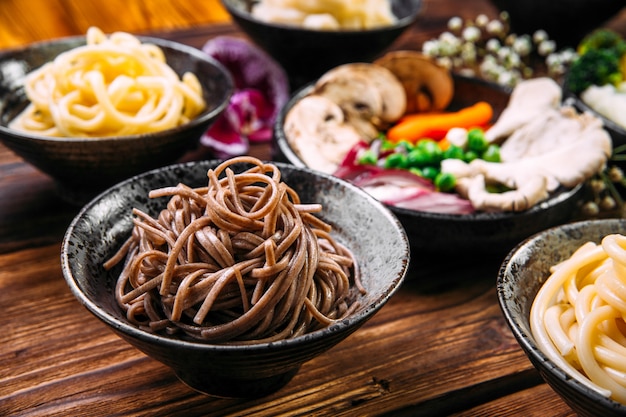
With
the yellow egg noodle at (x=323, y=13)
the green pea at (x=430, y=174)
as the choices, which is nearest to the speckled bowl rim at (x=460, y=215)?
the green pea at (x=430, y=174)

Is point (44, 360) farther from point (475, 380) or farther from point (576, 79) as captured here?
point (576, 79)

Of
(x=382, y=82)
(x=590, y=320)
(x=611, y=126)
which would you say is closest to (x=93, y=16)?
(x=382, y=82)

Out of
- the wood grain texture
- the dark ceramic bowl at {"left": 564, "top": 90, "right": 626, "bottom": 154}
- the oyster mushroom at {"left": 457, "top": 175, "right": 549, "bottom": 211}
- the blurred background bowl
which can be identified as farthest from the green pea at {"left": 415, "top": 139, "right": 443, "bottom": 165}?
the wood grain texture

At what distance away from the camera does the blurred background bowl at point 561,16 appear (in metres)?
3.33

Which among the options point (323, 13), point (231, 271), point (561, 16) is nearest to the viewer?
point (231, 271)

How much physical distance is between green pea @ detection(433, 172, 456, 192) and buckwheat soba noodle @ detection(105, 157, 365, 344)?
0.67 m

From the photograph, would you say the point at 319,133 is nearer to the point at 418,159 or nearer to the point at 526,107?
the point at 418,159

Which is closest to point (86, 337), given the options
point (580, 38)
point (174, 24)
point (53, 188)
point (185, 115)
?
point (53, 188)

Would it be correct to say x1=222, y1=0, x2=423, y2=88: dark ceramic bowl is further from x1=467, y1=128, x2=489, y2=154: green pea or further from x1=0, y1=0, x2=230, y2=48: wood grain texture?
x1=0, y1=0, x2=230, y2=48: wood grain texture

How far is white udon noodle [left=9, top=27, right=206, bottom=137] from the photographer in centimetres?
204

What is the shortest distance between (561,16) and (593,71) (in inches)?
37.2

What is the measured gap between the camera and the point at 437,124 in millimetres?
2574

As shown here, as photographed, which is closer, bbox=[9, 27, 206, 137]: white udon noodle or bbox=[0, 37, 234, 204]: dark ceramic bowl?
bbox=[0, 37, 234, 204]: dark ceramic bowl

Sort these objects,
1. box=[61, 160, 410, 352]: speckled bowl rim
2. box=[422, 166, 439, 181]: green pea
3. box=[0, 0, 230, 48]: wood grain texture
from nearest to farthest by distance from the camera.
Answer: box=[61, 160, 410, 352]: speckled bowl rim < box=[422, 166, 439, 181]: green pea < box=[0, 0, 230, 48]: wood grain texture
